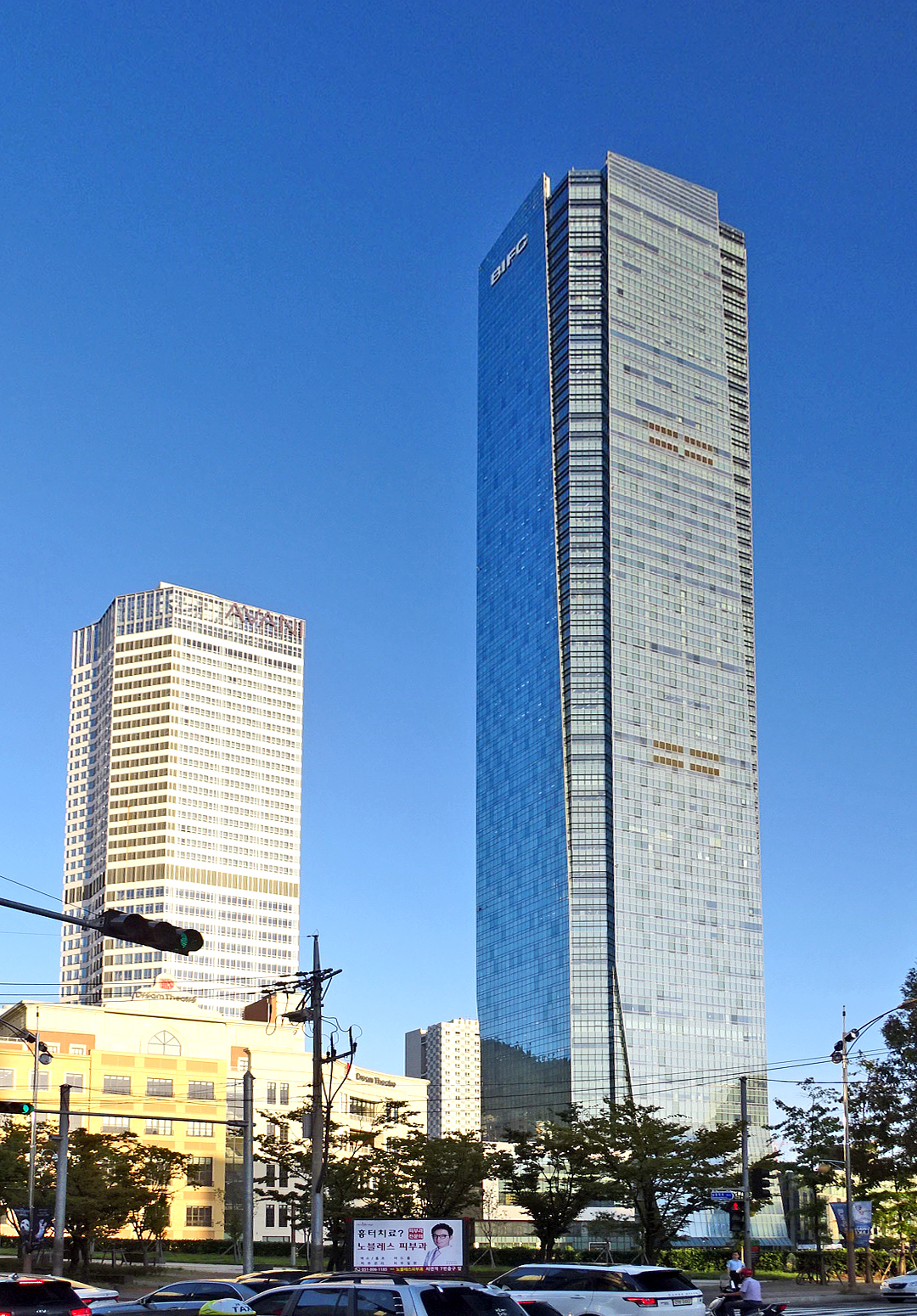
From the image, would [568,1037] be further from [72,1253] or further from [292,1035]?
[72,1253]

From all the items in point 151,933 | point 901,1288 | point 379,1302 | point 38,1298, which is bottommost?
point 901,1288

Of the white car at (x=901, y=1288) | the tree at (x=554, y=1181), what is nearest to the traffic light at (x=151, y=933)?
the white car at (x=901, y=1288)

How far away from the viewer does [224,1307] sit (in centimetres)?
2995

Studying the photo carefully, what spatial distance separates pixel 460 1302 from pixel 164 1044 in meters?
114

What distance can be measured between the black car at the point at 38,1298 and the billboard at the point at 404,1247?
15.6 metres

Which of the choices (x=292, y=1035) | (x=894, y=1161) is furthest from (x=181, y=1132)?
(x=894, y=1161)

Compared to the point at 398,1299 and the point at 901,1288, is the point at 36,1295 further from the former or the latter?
the point at 901,1288

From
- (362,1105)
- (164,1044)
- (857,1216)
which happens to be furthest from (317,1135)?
(362,1105)

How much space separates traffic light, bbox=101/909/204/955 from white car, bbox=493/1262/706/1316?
39.4 ft

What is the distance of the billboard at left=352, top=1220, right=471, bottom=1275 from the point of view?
41062 mm

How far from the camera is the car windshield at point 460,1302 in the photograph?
21484 mm

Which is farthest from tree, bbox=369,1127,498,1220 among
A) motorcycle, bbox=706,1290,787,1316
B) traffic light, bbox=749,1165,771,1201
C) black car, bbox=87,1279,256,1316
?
motorcycle, bbox=706,1290,787,1316

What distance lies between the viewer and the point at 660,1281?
29516mm

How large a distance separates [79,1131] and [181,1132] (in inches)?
2011
